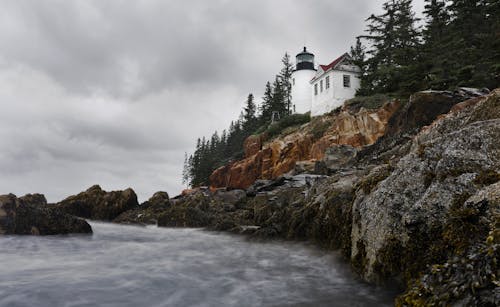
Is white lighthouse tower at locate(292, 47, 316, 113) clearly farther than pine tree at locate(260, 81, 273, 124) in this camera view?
No

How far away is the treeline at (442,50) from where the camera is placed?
881 inches

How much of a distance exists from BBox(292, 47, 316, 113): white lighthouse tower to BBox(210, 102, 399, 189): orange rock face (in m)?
9.25

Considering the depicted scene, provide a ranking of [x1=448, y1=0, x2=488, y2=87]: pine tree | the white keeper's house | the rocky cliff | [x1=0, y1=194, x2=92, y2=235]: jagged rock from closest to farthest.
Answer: the rocky cliff
[x1=0, y1=194, x2=92, y2=235]: jagged rock
[x1=448, y1=0, x2=488, y2=87]: pine tree
the white keeper's house

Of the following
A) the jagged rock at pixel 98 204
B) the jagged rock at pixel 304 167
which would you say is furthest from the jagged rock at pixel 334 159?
the jagged rock at pixel 98 204

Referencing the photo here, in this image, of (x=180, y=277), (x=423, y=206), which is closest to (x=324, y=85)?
(x=180, y=277)

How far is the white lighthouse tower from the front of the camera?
4794 centimetres

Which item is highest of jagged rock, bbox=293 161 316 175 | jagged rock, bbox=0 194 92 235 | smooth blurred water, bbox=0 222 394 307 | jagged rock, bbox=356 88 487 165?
jagged rock, bbox=356 88 487 165

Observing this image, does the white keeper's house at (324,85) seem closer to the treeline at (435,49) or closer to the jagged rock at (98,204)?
the treeline at (435,49)

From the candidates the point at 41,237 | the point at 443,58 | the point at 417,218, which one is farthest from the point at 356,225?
the point at 443,58

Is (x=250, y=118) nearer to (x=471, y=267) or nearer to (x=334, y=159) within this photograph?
(x=334, y=159)

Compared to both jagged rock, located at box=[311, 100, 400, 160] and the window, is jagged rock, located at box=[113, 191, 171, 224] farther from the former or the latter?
the window

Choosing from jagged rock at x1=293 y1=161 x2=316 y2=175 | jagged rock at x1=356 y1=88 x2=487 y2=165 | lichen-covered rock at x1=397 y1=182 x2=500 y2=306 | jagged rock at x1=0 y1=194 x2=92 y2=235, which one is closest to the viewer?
lichen-covered rock at x1=397 y1=182 x2=500 y2=306

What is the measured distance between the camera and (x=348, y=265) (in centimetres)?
698

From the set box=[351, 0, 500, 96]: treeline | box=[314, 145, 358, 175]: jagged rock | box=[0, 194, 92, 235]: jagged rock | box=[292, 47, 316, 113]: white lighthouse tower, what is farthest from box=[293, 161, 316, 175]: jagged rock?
box=[292, 47, 316, 113]: white lighthouse tower
